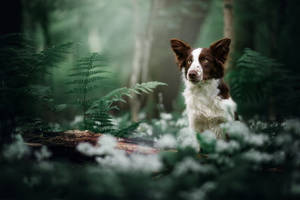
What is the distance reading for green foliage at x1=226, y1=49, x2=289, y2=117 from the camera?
4.98 meters

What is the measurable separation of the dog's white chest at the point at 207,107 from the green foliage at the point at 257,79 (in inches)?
37.3

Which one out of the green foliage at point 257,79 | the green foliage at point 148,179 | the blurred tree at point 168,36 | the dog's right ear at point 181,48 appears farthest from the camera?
the blurred tree at point 168,36

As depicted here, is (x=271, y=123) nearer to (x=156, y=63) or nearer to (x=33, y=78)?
(x=33, y=78)

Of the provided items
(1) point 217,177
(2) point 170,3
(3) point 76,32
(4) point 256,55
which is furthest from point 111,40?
(1) point 217,177

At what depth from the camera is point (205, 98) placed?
4.50 m

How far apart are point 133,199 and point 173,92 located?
7806 mm

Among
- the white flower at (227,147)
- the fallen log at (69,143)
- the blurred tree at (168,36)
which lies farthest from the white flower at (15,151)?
the blurred tree at (168,36)

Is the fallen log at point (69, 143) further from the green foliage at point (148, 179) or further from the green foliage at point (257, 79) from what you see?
the green foliage at point (257, 79)

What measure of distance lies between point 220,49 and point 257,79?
176 cm

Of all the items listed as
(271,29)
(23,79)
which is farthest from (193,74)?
(271,29)

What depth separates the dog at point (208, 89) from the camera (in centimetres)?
439

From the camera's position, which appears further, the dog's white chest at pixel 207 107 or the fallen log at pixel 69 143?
the dog's white chest at pixel 207 107

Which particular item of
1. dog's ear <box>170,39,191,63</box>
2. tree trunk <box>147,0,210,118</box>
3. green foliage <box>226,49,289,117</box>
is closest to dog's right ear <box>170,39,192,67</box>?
dog's ear <box>170,39,191,63</box>

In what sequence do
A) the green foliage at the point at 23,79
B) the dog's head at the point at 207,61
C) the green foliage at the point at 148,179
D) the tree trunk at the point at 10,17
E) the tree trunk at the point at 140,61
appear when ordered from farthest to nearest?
the tree trunk at the point at 140,61, the tree trunk at the point at 10,17, the dog's head at the point at 207,61, the green foliage at the point at 23,79, the green foliage at the point at 148,179
